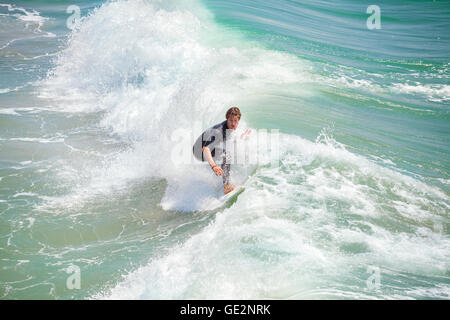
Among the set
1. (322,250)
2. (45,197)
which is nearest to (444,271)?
(322,250)

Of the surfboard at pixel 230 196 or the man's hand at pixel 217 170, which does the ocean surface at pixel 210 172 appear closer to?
the surfboard at pixel 230 196

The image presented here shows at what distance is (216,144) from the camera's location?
568cm

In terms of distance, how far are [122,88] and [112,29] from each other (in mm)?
4396

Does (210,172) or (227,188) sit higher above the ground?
(210,172)

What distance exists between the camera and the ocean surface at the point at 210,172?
425cm

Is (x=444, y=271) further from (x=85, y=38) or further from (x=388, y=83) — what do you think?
(x=85, y=38)

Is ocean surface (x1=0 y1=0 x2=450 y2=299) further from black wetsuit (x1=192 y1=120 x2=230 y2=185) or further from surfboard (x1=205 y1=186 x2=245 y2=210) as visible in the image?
black wetsuit (x1=192 y1=120 x2=230 y2=185)

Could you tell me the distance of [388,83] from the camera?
11.5 meters

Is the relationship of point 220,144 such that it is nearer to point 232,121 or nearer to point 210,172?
point 232,121

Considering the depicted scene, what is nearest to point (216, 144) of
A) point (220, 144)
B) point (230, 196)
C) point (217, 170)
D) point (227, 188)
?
point (220, 144)

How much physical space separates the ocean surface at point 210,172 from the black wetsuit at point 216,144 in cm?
46

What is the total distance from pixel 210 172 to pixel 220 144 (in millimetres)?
764

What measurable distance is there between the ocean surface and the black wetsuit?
18.0 inches

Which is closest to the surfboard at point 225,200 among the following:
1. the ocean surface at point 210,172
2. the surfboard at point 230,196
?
the surfboard at point 230,196
